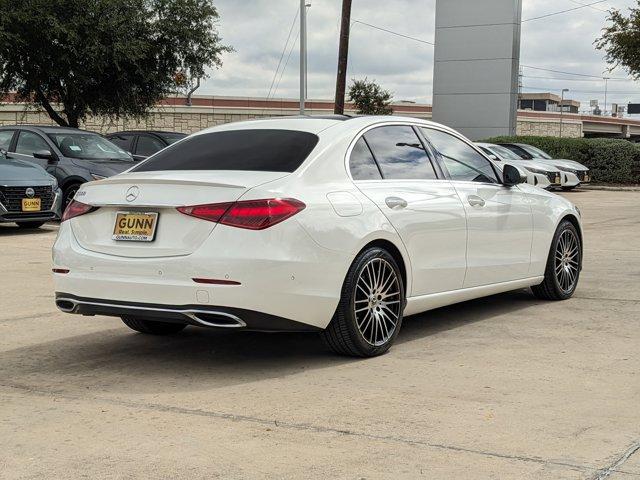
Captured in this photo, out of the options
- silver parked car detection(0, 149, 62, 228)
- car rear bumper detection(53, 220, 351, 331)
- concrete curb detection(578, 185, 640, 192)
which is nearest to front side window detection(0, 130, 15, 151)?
silver parked car detection(0, 149, 62, 228)

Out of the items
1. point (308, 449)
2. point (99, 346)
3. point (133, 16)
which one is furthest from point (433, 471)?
point (133, 16)

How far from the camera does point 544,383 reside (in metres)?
5.33

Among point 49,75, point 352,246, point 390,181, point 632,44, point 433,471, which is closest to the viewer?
point 433,471

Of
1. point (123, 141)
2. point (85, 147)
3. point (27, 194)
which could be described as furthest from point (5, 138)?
point (123, 141)

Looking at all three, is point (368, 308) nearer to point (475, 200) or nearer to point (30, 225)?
point (475, 200)

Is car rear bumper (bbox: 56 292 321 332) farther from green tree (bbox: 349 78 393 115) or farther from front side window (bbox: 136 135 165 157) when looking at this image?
green tree (bbox: 349 78 393 115)

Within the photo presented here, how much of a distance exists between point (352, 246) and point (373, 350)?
0.72 meters

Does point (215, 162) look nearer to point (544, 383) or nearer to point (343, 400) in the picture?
point (343, 400)

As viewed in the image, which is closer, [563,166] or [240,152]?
[240,152]

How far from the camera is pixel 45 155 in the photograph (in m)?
16.1

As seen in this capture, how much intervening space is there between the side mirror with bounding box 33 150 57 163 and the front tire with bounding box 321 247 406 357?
11.2 metres

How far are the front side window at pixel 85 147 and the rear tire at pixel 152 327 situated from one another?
10.0 m

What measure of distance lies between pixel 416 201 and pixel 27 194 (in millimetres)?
9444

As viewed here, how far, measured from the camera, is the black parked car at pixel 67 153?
628 inches
